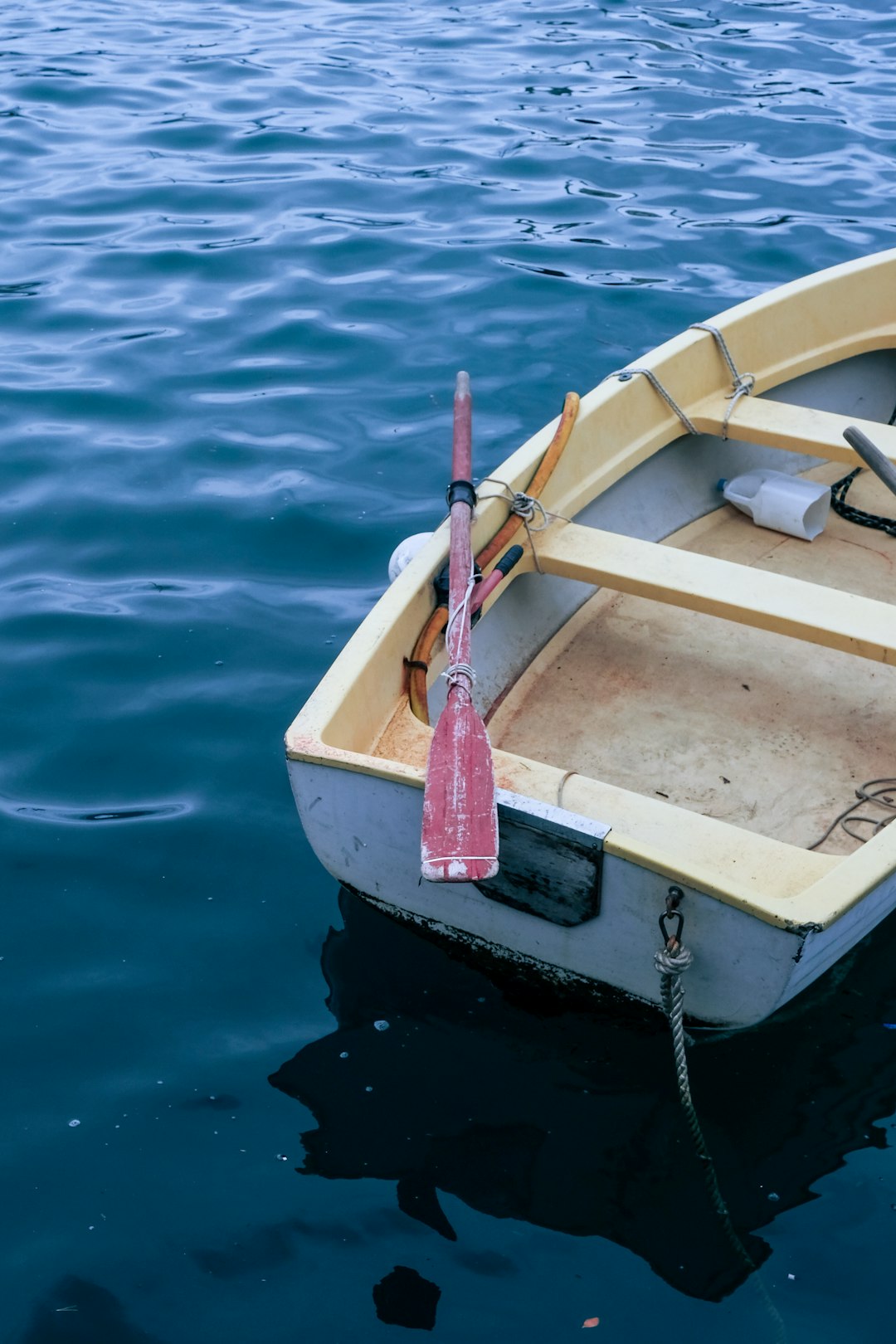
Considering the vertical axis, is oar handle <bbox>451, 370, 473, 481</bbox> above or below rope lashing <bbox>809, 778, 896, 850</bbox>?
above

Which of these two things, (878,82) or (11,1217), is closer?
(11,1217)

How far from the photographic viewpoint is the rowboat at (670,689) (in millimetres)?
2656

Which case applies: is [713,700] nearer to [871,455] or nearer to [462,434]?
[871,455]

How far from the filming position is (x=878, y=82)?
31.2 feet

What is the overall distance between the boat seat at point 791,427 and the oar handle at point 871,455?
648 millimetres

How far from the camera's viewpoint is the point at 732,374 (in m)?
4.63

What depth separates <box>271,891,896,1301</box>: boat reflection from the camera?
263cm

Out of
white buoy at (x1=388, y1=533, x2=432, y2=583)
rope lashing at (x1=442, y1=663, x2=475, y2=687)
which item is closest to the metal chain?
white buoy at (x1=388, y1=533, x2=432, y2=583)

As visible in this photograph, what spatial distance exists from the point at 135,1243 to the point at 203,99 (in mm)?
8445

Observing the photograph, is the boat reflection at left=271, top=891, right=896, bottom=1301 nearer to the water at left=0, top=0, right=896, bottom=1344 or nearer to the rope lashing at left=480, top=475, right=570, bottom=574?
the water at left=0, top=0, right=896, bottom=1344

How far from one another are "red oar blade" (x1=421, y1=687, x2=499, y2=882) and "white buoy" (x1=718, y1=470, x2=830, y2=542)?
6.95 ft

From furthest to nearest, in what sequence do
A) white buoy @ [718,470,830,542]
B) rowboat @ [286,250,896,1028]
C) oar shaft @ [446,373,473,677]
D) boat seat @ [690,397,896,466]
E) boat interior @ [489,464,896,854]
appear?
white buoy @ [718,470,830,542] → boat seat @ [690,397,896,466] → boat interior @ [489,464,896,854] → oar shaft @ [446,373,473,677] → rowboat @ [286,250,896,1028]

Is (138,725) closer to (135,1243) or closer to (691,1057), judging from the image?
(135,1243)

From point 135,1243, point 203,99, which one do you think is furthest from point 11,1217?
point 203,99
